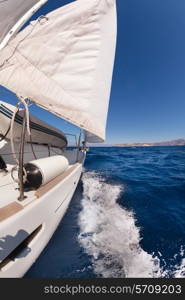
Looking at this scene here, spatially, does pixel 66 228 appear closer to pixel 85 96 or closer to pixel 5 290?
pixel 5 290

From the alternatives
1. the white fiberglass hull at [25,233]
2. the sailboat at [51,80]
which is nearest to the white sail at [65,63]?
the sailboat at [51,80]

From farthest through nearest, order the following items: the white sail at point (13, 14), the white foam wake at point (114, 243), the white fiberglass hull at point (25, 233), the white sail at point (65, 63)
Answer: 1. the white sail at point (65, 63)
2. the white sail at point (13, 14)
3. the white foam wake at point (114, 243)
4. the white fiberglass hull at point (25, 233)

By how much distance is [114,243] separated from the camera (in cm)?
190

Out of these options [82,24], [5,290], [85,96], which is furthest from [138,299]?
[82,24]

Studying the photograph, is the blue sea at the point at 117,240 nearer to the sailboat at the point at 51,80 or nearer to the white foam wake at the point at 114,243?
the white foam wake at the point at 114,243

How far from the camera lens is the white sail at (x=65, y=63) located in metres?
2.56

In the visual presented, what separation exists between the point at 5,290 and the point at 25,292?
186 millimetres

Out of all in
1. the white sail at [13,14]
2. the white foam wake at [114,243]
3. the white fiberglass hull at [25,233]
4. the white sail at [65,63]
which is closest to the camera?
the white fiberglass hull at [25,233]

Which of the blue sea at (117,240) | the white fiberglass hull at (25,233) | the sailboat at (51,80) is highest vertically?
the sailboat at (51,80)

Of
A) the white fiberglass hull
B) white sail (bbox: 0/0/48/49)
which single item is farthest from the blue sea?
white sail (bbox: 0/0/48/49)

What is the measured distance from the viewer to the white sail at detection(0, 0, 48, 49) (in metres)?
2.08

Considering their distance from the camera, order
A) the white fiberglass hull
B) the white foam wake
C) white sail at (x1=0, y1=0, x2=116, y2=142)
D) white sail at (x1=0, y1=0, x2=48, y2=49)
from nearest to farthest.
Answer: the white fiberglass hull → the white foam wake → white sail at (x1=0, y1=0, x2=48, y2=49) → white sail at (x1=0, y1=0, x2=116, y2=142)

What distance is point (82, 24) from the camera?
9.84ft

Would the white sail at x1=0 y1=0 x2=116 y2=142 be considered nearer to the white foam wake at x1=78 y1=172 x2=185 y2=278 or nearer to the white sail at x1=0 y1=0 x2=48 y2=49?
the white sail at x1=0 y1=0 x2=48 y2=49
